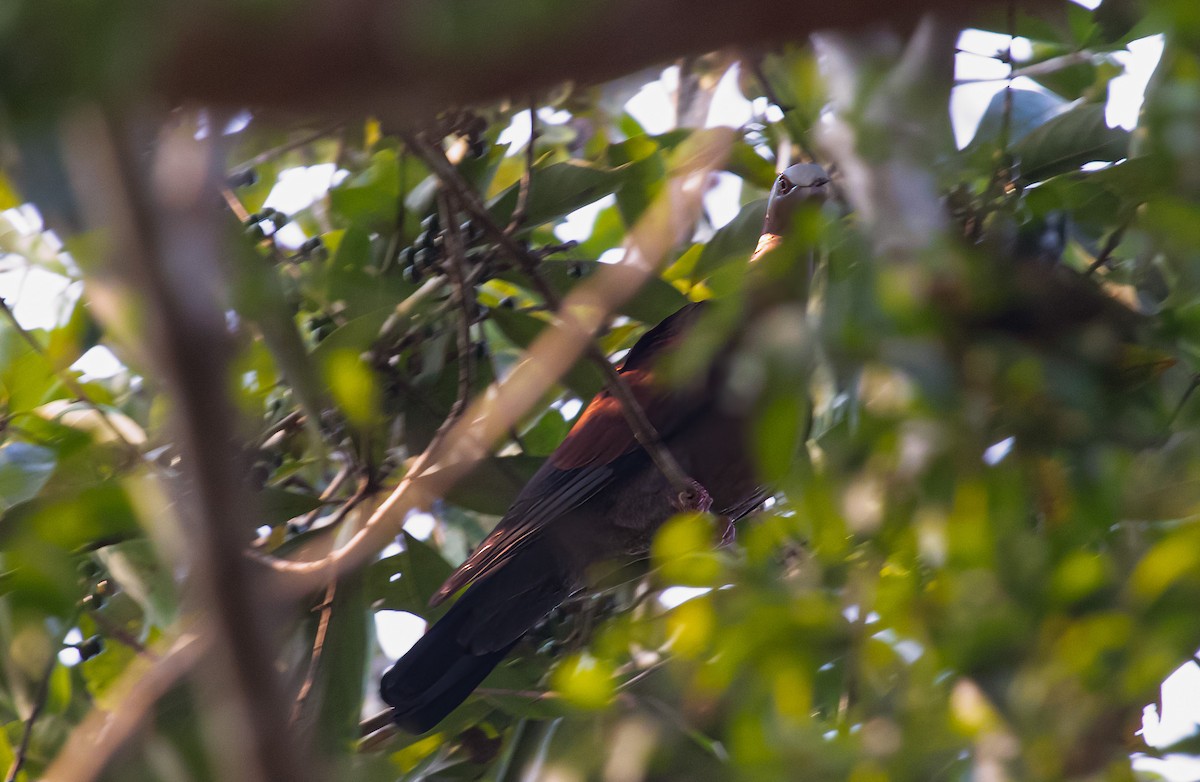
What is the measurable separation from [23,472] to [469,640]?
1198 millimetres

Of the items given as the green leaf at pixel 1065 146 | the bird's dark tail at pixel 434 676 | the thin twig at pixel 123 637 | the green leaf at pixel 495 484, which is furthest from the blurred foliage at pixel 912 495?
the green leaf at pixel 495 484

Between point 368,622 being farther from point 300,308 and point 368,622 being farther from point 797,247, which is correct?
point 797,247

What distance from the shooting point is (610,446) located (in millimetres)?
3109

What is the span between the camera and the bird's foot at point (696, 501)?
3.04 m

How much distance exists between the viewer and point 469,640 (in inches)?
120

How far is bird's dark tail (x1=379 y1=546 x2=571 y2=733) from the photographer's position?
9.58 ft

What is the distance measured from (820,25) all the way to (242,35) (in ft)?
1.47

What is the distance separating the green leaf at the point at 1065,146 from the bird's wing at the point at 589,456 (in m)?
0.86

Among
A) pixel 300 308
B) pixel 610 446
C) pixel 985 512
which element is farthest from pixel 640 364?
pixel 985 512

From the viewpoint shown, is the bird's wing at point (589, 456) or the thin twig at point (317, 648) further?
the bird's wing at point (589, 456)

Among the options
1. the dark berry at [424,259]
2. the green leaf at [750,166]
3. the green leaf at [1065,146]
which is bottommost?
the green leaf at [1065,146]

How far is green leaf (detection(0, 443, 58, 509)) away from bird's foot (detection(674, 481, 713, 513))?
1.47 m

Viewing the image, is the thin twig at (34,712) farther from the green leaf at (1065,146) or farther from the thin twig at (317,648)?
the green leaf at (1065,146)

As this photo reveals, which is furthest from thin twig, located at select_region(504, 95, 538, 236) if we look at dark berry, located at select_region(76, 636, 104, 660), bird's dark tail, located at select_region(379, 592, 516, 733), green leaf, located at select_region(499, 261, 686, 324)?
dark berry, located at select_region(76, 636, 104, 660)
